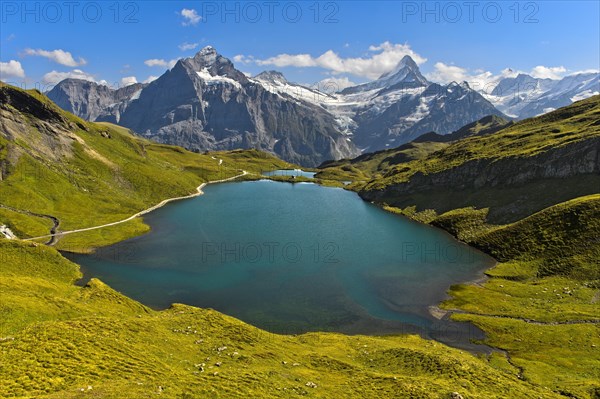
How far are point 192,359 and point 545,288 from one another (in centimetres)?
8038

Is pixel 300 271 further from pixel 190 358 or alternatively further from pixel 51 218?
pixel 51 218

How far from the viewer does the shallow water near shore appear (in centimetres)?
7462

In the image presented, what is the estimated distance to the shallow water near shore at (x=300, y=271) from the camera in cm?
7462

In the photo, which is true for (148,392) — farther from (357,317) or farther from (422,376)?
(357,317)

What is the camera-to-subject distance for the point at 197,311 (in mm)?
65000

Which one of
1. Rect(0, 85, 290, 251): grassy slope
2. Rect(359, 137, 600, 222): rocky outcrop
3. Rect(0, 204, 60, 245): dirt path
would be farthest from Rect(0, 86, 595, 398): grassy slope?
Rect(359, 137, 600, 222): rocky outcrop

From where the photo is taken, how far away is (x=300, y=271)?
96.6m

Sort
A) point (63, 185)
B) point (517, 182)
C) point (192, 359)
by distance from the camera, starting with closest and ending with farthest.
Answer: point (192, 359) → point (517, 182) → point (63, 185)

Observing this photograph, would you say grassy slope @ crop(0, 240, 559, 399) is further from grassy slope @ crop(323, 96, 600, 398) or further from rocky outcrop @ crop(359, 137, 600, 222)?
rocky outcrop @ crop(359, 137, 600, 222)

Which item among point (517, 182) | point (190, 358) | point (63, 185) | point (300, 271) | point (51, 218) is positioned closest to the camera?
point (190, 358)

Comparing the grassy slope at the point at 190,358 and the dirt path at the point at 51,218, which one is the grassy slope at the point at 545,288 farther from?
the dirt path at the point at 51,218

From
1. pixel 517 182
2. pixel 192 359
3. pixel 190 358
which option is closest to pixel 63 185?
pixel 190 358

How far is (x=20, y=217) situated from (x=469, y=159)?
621 feet

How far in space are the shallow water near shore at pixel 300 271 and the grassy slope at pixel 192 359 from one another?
10.1m
